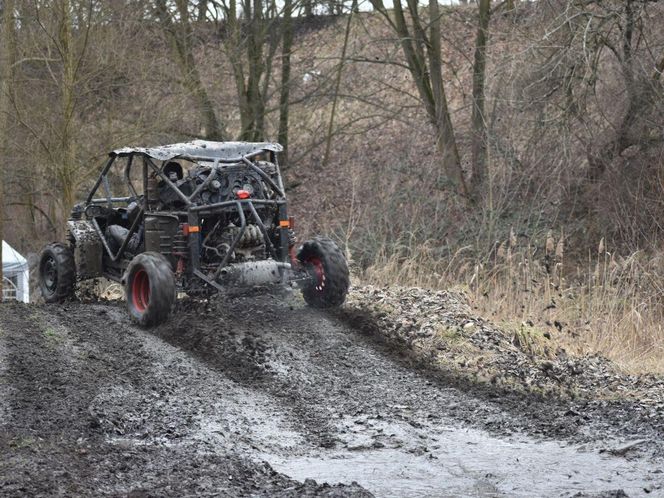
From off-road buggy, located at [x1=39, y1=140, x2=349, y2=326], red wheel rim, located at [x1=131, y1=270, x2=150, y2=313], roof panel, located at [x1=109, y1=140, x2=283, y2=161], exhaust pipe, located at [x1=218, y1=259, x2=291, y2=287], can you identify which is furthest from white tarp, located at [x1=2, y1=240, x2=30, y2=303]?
exhaust pipe, located at [x1=218, y1=259, x2=291, y2=287]

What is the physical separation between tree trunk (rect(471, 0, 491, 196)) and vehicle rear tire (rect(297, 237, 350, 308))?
852cm

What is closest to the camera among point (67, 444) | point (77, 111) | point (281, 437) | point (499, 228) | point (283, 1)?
point (67, 444)

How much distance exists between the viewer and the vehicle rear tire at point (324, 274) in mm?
11039

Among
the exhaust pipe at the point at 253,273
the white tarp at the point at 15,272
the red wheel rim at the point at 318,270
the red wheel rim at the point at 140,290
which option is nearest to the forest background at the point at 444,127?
the white tarp at the point at 15,272

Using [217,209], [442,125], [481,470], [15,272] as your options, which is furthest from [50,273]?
[442,125]

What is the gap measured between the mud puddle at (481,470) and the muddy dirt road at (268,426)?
0.04 feet

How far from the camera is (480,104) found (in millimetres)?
19891

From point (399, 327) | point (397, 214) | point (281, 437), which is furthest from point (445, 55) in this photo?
point (281, 437)

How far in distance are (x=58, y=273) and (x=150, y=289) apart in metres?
3.05

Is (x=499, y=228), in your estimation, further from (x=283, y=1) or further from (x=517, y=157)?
(x=283, y=1)

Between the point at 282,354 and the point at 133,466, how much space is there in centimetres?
336

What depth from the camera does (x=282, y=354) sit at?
9164 mm

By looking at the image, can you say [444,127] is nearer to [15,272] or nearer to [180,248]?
[15,272]

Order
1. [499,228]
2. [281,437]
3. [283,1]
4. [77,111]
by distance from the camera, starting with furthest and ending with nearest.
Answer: [283,1] < [77,111] < [499,228] < [281,437]
